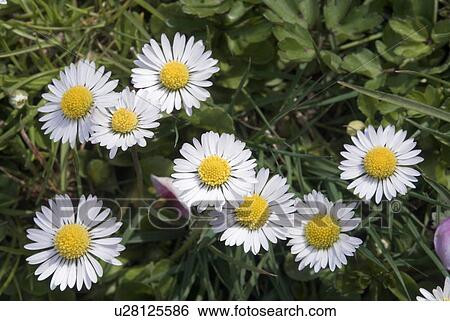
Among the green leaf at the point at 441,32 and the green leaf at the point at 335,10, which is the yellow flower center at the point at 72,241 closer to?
the green leaf at the point at 335,10

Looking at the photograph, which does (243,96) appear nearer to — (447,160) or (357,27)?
(357,27)

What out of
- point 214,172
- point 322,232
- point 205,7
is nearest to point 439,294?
point 322,232

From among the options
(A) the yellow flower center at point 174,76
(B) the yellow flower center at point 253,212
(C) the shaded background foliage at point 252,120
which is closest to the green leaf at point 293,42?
(C) the shaded background foliage at point 252,120

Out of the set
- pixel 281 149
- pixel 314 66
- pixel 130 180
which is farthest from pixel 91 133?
pixel 314 66

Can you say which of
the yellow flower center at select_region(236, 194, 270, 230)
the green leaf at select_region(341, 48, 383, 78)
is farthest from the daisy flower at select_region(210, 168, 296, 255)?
the green leaf at select_region(341, 48, 383, 78)

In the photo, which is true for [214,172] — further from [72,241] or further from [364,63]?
[364,63]

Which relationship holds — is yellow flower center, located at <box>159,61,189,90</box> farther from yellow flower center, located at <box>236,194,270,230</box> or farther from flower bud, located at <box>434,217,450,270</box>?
flower bud, located at <box>434,217,450,270</box>
